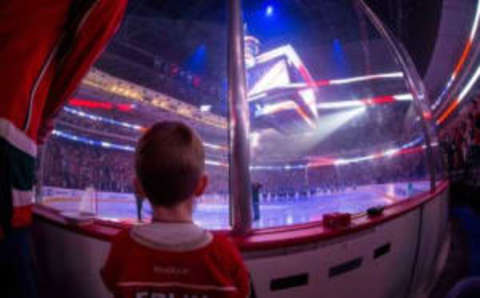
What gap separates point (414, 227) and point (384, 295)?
56 cm

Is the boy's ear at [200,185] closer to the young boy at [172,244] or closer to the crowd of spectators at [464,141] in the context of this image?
the young boy at [172,244]

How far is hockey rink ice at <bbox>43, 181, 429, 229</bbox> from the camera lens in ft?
3.94

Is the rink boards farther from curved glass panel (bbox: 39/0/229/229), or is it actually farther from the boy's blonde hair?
the boy's blonde hair

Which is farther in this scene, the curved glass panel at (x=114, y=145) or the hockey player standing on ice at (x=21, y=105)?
the curved glass panel at (x=114, y=145)

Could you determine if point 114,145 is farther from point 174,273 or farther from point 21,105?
point 174,273

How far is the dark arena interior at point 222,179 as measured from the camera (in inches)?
19.6

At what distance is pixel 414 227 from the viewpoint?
5.53 ft

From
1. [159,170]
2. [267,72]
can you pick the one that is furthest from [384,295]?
[267,72]

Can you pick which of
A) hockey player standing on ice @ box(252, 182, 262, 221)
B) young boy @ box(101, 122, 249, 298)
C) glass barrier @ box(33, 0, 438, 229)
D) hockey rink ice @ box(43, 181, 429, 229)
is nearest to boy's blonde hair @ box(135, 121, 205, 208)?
young boy @ box(101, 122, 249, 298)

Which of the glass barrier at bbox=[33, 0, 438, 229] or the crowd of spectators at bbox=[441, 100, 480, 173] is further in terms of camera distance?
the crowd of spectators at bbox=[441, 100, 480, 173]

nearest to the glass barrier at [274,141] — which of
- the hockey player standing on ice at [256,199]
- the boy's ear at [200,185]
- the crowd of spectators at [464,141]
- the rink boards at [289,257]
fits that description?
the hockey player standing on ice at [256,199]

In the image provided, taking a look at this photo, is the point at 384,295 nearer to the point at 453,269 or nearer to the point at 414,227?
the point at 414,227

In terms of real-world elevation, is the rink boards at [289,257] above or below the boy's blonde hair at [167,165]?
below

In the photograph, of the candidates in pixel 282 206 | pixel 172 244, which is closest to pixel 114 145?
pixel 282 206
